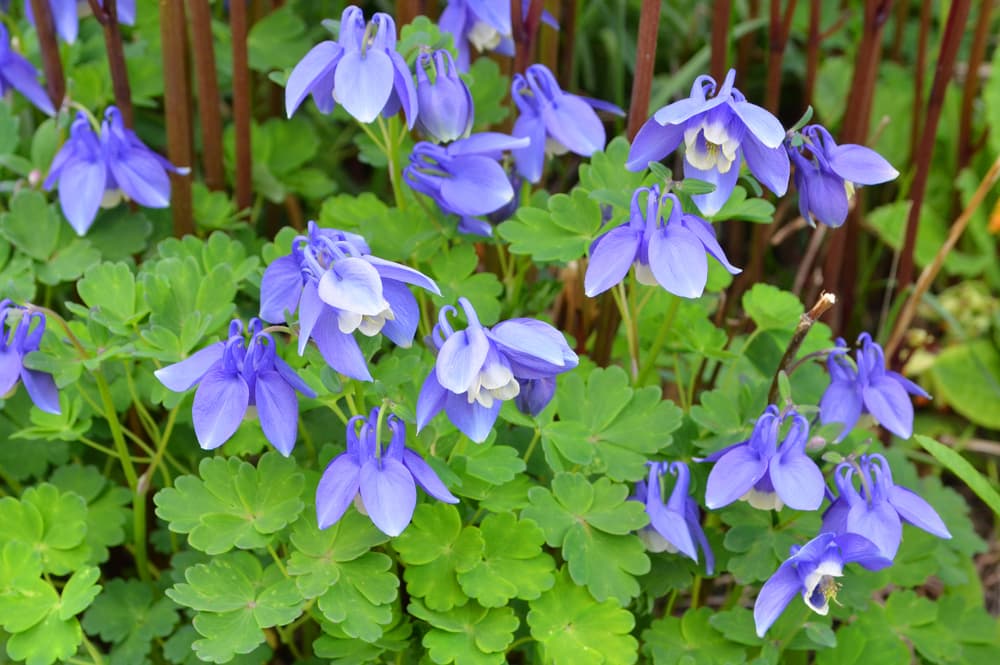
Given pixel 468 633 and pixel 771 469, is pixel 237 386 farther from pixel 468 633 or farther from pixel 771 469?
pixel 771 469

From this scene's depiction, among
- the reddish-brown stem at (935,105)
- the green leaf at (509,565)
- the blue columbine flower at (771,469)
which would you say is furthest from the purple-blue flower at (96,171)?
the reddish-brown stem at (935,105)

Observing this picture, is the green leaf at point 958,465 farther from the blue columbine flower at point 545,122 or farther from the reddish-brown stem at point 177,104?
the reddish-brown stem at point 177,104

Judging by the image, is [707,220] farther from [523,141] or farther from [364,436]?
[364,436]

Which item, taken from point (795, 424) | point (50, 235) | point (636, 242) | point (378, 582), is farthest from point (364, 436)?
point (50, 235)

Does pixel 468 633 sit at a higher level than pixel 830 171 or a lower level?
lower

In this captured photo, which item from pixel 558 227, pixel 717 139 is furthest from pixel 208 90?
pixel 717 139
